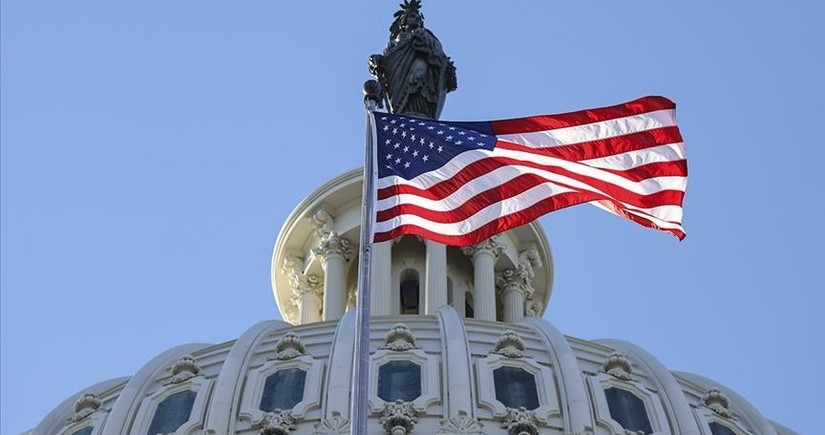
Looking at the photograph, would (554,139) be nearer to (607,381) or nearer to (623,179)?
(623,179)

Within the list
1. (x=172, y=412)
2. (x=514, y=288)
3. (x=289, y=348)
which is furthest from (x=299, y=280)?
(x=172, y=412)

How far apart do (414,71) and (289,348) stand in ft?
38.7

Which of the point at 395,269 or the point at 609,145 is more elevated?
the point at 395,269

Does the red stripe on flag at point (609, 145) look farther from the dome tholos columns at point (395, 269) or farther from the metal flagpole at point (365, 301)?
the dome tholos columns at point (395, 269)

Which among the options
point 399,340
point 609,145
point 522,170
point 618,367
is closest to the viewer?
point 522,170

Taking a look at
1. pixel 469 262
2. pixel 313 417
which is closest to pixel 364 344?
pixel 313 417

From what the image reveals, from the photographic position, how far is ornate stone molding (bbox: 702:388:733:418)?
45.2 metres

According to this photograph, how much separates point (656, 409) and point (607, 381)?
1205mm

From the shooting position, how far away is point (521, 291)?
55.3 m

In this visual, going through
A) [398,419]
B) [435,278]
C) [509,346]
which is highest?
[435,278]

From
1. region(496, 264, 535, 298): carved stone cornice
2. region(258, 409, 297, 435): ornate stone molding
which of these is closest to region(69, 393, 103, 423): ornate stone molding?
region(258, 409, 297, 435): ornate stone molding

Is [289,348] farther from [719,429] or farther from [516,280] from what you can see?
[516,280]

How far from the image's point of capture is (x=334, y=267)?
5450 cm

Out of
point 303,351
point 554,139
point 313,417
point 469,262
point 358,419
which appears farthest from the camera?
point 469,262
